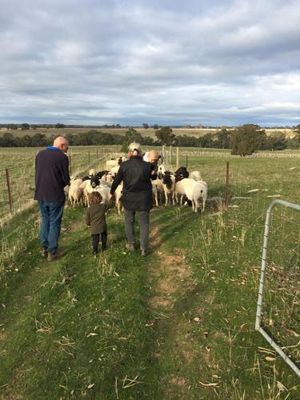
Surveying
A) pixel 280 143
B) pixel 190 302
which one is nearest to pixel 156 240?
pixel 190 302

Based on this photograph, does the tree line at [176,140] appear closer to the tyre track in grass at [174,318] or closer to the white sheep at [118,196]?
the white sheep at [118,196]

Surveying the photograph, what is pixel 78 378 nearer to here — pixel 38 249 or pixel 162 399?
pixel 162 399

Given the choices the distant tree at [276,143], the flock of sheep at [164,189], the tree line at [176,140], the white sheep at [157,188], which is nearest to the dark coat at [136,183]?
the flock of sheep at [164,189]

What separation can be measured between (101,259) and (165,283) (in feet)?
5.67

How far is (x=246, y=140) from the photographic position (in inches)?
2803

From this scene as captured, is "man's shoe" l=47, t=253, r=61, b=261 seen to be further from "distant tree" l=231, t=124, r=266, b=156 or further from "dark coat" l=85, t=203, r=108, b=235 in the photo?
"distant tree" l=231, t=124, r=266, b=156

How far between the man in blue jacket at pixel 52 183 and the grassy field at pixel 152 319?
0.88 m

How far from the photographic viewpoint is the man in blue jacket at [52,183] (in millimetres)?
8602

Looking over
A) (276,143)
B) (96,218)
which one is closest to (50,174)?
(96,218)

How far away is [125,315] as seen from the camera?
6.41m

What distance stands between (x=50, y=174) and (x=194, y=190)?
229 inches

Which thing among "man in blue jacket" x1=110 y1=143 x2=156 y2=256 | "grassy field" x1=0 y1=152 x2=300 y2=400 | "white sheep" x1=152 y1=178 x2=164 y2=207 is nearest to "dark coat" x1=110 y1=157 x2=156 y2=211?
"man in blue jacket" x1=110 y1=143 x2=156 y2=256

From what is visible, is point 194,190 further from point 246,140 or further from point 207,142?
point 207,142

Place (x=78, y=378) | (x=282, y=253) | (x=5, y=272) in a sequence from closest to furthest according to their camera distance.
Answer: (x=78, y=378)
(x=5, y=272)
(x=282, y=253)
